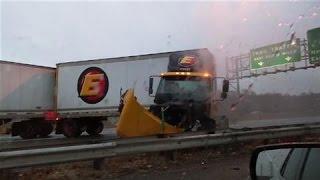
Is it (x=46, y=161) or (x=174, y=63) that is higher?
(x=174, y=63)

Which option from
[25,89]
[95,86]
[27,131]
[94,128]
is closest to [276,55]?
[94,128]

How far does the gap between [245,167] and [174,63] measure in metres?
8.46

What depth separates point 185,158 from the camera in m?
13.4

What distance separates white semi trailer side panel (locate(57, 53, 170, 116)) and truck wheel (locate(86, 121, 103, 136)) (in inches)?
67.9

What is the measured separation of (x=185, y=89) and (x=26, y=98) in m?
12.3

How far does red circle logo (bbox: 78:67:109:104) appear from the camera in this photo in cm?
2672

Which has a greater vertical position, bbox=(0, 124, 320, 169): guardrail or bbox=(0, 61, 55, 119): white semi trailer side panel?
bbox=(0, 61, 55, 119): white semi trailer side panel

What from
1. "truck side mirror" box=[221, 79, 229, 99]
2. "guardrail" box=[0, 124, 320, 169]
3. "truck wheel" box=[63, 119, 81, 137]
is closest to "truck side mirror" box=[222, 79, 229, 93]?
"truck side mirror" box=[221, 79, 229, 99]

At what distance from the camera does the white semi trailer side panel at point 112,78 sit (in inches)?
963

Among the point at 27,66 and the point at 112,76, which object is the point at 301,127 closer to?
the point at 112,76

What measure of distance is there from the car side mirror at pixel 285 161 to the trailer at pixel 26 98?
23506mm

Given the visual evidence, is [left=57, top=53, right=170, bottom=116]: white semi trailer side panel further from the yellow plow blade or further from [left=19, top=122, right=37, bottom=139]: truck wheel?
the yellow plow blade

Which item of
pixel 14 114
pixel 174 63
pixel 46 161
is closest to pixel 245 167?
pixel 46 161

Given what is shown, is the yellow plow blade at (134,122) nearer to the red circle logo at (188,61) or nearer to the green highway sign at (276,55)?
the red circle logo at (188,61)
